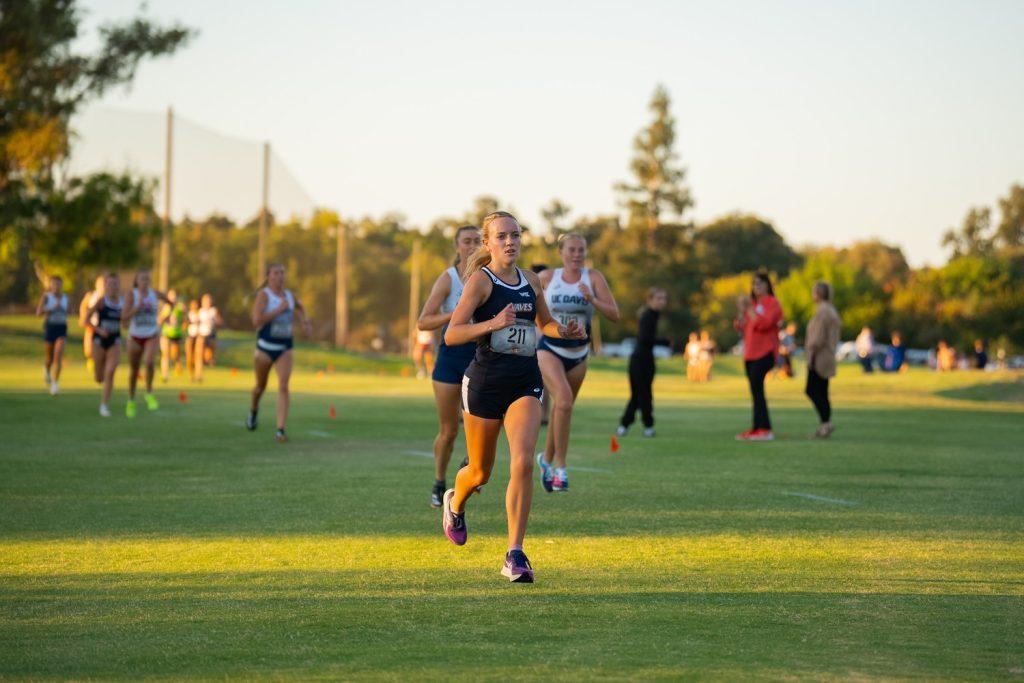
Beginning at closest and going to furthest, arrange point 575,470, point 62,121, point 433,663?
point 433,663 → point 575,470 → point 62,121

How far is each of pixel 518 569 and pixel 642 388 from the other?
11887 mm

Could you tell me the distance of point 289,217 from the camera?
11250 centimetres

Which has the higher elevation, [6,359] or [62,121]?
[62,121]

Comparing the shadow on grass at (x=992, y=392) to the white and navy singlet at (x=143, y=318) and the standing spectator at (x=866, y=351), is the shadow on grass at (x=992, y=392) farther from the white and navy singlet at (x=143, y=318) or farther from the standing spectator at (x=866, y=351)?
the white and navy singlet at (x=143, y=318)

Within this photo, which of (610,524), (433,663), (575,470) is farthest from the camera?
(575,470)

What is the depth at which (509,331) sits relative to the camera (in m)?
8.27

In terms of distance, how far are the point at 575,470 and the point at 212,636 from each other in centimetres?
834

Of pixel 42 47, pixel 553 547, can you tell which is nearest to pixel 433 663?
pixel 553 547

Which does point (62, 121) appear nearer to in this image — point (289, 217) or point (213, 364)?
point (213, 364)

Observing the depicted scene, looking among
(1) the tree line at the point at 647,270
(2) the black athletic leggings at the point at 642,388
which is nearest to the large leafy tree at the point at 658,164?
(1) the tree line at the point at 647,270

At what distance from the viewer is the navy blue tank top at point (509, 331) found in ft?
27.0

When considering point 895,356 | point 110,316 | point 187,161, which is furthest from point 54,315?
point 187,161

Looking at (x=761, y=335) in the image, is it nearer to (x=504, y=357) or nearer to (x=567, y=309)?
(x=567, y=309)

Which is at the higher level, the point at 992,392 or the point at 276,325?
the point at 276,325
